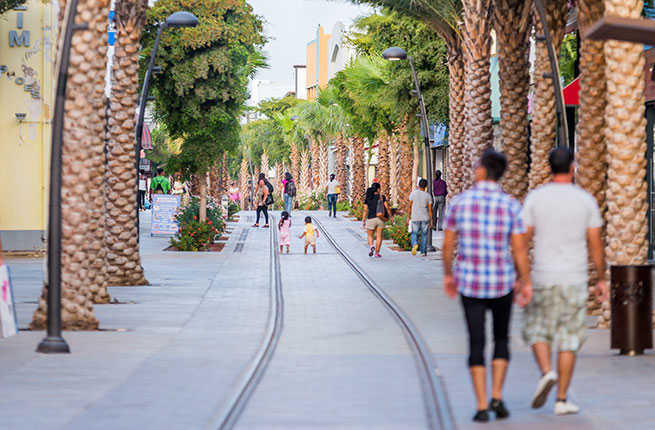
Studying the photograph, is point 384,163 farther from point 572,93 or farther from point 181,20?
point 181,20

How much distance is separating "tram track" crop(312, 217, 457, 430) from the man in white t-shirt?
28.8 inches

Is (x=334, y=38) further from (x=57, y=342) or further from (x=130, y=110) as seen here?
(x=57, y=342)

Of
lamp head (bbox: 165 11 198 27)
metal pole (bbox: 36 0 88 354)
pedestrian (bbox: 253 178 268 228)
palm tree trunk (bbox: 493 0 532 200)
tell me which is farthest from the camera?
pedestrian (bbox: 253 178 268 228)

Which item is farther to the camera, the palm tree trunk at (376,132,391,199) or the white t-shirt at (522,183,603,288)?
the palm tree trunk at (376,132,391,199)

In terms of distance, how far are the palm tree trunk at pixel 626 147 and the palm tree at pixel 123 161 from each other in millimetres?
8744

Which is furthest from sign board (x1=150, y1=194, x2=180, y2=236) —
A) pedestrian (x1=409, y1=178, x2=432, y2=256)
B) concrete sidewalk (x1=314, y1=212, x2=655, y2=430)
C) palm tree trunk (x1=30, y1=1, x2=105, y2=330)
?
palm tree trunk (x1=30, y1=1, x2=105, y2=330)

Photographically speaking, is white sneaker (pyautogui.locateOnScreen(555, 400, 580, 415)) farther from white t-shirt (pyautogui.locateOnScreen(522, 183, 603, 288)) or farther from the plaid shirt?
the plaid shirt

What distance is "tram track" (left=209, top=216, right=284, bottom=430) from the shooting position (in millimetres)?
7605

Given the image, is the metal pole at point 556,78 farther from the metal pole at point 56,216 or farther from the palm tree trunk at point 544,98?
the metal pole at point 56,216

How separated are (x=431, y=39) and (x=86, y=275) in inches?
931

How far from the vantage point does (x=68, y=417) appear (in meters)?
7.64

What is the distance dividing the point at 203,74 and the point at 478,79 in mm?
9447

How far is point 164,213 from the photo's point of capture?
31938 millimetres

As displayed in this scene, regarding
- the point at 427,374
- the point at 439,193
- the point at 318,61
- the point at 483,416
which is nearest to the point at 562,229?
the point at 483,416
